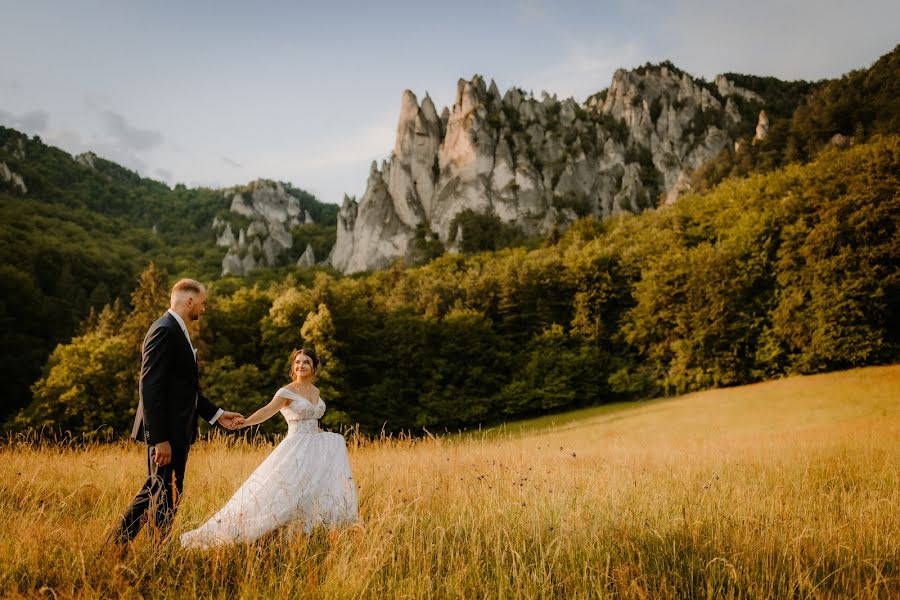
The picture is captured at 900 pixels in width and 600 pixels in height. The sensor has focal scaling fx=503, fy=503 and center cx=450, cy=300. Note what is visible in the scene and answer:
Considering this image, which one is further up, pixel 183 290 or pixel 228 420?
pixel 183 290

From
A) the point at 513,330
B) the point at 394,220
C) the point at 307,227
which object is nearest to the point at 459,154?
the point at 394,220

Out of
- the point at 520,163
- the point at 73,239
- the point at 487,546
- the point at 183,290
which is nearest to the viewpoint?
the point at 487,546

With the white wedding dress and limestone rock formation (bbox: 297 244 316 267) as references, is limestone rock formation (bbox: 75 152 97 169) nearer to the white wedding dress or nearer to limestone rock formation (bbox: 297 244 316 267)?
limestone rock formation (bbox: 297 244 316 267)

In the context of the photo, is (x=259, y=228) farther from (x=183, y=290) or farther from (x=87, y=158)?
(x=183, y=290)

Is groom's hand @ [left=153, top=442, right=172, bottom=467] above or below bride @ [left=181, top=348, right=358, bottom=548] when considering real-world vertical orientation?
above

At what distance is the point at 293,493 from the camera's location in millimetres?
3805

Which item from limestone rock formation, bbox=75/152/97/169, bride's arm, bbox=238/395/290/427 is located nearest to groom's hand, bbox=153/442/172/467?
bride's arm, bbox=238/395/290/427

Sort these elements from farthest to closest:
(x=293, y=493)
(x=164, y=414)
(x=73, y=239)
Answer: (x=73, y=239)
(x=293, y=493)
(x=164, y=414)

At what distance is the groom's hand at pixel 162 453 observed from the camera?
3496 mm

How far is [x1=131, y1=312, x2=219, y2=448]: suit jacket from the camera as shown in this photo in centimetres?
355

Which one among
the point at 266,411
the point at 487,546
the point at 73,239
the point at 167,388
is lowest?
the point at 487,546

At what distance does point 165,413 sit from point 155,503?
0.61 metres

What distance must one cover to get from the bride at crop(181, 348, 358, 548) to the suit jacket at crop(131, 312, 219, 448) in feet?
1.85

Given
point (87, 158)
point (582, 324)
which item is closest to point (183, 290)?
point (582, 324)
